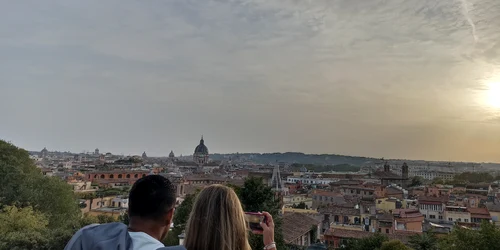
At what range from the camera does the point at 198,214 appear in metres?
2.05

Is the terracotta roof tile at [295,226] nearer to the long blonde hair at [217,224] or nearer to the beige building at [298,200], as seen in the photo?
the long blonde hair at [217,224]

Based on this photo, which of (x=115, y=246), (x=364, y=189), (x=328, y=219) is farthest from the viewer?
(x=364, y=189)

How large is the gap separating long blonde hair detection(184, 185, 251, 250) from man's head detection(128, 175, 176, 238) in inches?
7.1

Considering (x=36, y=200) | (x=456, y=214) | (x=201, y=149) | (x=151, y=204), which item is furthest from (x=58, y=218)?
(x=201, y=149)

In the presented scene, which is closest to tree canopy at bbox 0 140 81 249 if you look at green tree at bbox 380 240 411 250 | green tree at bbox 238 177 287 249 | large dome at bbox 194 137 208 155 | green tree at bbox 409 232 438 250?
green tree at bbox 238 177 287 249

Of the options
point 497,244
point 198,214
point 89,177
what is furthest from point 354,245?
point 89,177

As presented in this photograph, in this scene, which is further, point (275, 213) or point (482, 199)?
point (482, 199)

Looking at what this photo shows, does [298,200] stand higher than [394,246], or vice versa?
[394,246]

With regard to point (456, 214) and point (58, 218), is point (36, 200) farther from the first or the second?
point (456, 214)

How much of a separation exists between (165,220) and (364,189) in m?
54.3

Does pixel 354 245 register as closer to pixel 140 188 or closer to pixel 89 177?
pixel 140 188

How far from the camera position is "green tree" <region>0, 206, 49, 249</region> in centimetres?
1219

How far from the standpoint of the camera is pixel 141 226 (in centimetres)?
182

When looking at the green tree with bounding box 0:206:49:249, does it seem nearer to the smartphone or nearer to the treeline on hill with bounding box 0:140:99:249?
the treeline on hill with bounding box 0:140:99:249
